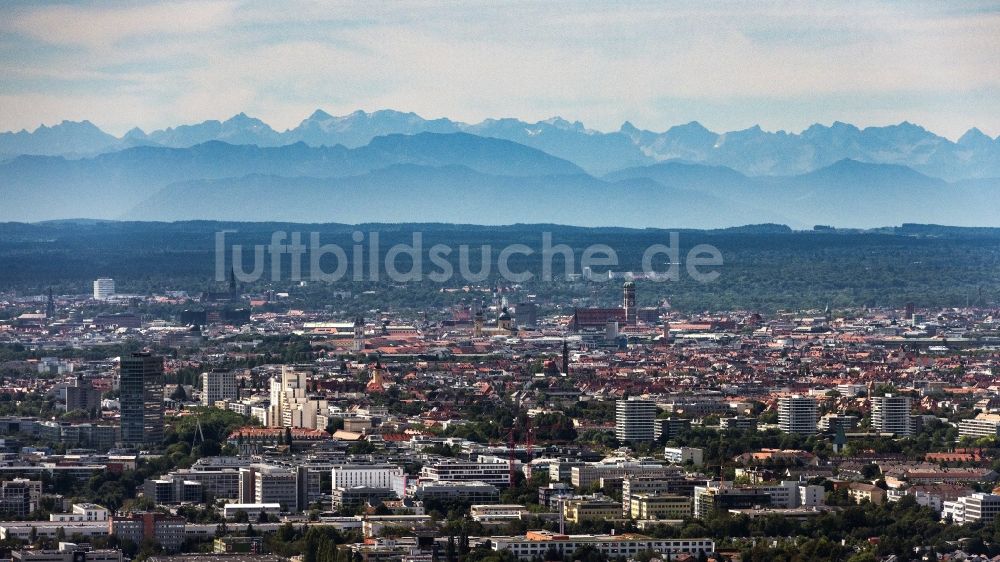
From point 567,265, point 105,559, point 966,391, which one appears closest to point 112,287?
point 567,265

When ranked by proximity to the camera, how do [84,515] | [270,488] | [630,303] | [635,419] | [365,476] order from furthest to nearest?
[630,303] < [635,419] < [365,476] < [270,488] < [84,515]

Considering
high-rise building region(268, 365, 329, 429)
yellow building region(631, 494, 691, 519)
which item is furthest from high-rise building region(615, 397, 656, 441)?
yellow building region(631, 494, 691, 519)

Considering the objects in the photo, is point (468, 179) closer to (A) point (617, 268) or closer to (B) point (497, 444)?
(A) point (617, 268)

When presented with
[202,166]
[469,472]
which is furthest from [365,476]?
[202,166]

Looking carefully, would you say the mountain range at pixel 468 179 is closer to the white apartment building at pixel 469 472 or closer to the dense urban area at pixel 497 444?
the dense urban area at pixel 497 444

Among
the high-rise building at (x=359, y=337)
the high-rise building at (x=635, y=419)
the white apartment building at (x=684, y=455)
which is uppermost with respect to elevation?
the high-rise building at (x=359, y=337)

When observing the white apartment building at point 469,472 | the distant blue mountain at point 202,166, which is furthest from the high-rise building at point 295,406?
the distant blue mountain at point 202,166
